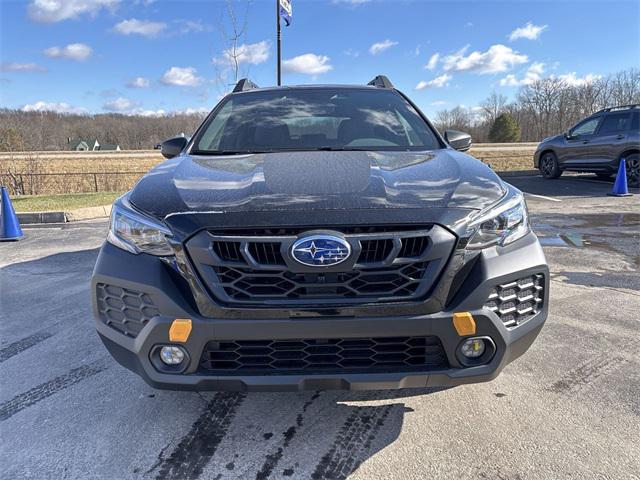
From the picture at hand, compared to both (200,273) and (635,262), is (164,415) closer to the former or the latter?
(200,273)

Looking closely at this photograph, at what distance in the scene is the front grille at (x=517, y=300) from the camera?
75.9 inches

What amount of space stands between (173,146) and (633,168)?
12.2 meters

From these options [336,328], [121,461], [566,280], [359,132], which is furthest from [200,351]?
[566,280]

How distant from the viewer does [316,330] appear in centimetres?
183

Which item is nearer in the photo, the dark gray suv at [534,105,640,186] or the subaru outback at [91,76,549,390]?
the subaru outback at [91,76,549,390]

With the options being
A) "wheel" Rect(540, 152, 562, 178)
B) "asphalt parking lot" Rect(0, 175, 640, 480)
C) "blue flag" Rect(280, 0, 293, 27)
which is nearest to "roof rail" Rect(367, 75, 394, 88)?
"asphalt parking lot" Rect(0, 175, 640, 480)

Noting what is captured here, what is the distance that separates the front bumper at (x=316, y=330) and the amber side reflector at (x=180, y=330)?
0.02 metres

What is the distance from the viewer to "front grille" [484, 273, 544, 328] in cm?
193

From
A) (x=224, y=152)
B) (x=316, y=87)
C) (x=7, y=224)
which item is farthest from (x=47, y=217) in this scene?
(x=224, y=152)

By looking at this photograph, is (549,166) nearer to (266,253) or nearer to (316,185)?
(316,185)

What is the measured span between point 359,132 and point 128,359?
2082 mm

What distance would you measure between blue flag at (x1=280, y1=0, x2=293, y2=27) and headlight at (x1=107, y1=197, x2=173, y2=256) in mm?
10794

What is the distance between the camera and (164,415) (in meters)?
2.43

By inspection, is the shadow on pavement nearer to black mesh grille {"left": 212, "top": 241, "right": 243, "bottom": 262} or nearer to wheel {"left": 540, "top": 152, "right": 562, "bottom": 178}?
wheel {"left": 540, "top": 152, "right": 562, "bottom": 178}
